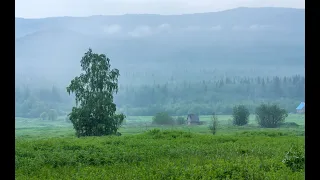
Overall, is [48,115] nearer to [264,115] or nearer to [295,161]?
[264,115]

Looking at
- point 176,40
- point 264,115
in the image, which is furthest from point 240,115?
point 176,40

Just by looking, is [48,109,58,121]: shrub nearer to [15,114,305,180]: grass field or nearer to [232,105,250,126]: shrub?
[15,114,305,180]: grass field

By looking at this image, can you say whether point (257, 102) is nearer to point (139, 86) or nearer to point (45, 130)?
point (139, 86)

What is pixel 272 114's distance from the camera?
7.23 metres

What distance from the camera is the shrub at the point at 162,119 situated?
693 centimetres

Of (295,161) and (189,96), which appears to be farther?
(189,96)

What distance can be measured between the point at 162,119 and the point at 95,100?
4.31 feet

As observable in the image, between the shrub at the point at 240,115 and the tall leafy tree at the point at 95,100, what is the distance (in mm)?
Answer: 1830

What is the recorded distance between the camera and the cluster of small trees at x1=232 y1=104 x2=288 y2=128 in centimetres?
692

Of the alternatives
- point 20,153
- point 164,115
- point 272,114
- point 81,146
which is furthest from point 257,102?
point 20,153

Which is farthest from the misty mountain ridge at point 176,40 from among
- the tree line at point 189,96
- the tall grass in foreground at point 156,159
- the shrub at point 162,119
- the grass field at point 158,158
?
the tall grass in foreground at point 156,159

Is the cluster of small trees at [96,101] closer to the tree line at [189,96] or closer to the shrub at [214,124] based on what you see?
the shrub at [214,124]

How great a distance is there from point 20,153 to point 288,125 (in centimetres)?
389

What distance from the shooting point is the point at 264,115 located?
285 inches
